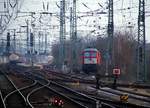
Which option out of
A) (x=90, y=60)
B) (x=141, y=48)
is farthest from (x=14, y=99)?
(x=90, y=60)

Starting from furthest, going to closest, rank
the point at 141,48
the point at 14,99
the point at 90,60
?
the point at 90,60, the point at 141,48, the point at 14,99

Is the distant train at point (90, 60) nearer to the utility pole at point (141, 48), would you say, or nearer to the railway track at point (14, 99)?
the utility pole at point (141, 48)

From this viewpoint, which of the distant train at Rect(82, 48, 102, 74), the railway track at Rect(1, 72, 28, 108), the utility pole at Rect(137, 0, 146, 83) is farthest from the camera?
the distant train at Rect(82, 48, 102, 74)

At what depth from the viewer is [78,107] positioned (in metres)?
15.7

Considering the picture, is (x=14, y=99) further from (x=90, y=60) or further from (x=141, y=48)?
(x=90, y=60)

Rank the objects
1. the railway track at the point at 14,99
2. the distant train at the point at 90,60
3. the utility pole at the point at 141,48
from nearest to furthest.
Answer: the railway track at the point at 14,99, the utility pole at the point at 141,48, the distant train at the point at 90,60

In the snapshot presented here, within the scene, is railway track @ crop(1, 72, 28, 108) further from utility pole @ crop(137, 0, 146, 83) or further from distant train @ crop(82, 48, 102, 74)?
distant train @ crop(82, 48, 102, 74)

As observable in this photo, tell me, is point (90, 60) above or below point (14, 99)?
above

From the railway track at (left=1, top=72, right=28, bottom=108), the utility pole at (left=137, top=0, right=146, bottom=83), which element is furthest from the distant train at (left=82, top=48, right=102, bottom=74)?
the railway track at (left=1, top=72, right=28, bottom=108)

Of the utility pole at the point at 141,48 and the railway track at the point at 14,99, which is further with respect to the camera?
the utility pole at the point at 141,48

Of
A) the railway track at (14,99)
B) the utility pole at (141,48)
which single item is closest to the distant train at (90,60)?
the utility pole at (141,48)

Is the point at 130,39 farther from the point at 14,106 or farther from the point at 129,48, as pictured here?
the point at 14,106

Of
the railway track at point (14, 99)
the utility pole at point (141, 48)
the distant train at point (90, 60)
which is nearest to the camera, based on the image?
the railway track at point (14, 99)

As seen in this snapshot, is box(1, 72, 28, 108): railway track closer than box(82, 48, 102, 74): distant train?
Yes
